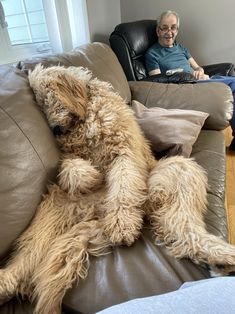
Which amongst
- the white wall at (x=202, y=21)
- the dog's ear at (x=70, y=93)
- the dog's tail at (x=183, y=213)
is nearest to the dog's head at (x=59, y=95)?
the dog's ear at (x=70, y=93)

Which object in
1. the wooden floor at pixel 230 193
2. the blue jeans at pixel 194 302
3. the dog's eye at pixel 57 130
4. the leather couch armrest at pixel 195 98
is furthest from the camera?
the leather couch armrest at pixel 195 98

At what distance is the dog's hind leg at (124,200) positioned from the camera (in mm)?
923

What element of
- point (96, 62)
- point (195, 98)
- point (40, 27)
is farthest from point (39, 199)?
point (40, 27)

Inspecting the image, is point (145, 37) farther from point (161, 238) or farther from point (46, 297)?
point (46, 297)

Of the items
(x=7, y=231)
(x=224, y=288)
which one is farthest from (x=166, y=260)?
(x=7, y=231)

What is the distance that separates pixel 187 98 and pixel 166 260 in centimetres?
122

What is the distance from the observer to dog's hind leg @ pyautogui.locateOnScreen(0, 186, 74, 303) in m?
0.83

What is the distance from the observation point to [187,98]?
1829 millimetres

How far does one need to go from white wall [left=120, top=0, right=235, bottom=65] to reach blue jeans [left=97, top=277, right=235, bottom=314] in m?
3.16

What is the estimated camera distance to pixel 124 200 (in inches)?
40.1

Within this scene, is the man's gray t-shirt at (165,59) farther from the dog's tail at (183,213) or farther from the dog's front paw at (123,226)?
the dog's front paw at (123,226)

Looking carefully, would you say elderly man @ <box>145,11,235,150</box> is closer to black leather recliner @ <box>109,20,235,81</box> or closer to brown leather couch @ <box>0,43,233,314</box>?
black leather recliner @ <box>109,20,235,81</box>

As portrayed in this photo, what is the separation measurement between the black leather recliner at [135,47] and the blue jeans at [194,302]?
2.17 meters

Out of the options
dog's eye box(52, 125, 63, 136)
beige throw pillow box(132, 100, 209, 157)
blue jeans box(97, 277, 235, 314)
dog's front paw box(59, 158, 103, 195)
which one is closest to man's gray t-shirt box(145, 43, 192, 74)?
beige throw pillow box(132, 100, 209, 157)
